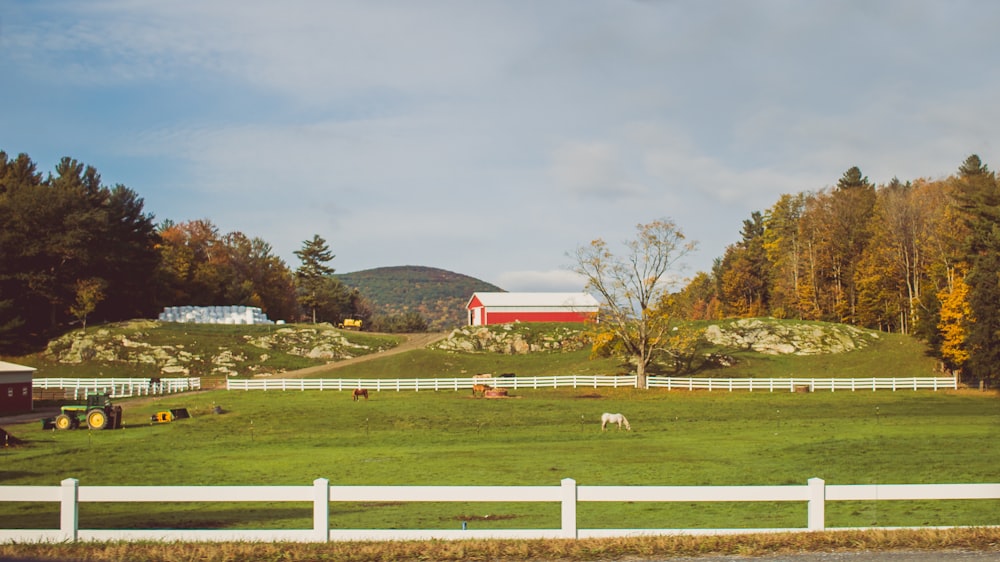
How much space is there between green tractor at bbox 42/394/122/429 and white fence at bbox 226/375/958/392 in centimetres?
1989

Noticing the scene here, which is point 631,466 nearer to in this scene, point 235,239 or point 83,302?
point 83,302

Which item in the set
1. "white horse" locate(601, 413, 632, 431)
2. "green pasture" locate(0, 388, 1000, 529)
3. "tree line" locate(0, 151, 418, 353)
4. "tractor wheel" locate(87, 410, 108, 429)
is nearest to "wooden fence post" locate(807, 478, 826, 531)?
"green pasture" locate(0, 388, 1000, 529)

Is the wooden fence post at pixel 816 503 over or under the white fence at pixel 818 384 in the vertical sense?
over

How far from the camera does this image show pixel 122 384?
64938mm

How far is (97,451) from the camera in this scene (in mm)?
31719

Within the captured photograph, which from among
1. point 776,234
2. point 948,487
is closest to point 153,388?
point 948,487

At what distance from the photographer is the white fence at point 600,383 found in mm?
62531

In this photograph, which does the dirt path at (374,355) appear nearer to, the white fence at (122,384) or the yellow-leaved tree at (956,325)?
the white fence at (122,384)

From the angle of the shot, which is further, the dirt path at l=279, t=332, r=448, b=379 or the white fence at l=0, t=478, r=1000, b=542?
the dirt path at l=279, t=332, r=448, b=379

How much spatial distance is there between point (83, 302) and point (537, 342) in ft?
163

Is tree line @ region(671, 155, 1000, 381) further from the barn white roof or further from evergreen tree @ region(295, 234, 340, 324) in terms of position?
evergreen tree @ region(295, 234, 340, 324)

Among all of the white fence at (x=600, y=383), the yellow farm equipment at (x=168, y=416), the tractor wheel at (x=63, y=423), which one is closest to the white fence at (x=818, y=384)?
the white fence at (x=600, y=383)

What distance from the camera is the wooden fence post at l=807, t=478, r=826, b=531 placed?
11.2 metres

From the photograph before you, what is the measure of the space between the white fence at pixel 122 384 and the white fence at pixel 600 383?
5120mm
